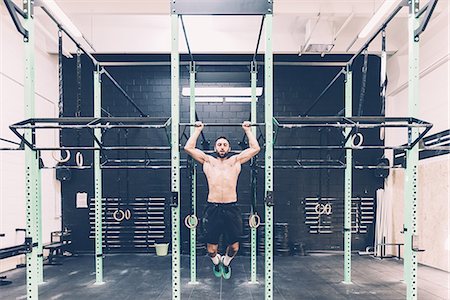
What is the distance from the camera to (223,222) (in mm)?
4324

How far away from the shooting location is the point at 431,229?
20.2 feet

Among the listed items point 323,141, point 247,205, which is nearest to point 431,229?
point 323,141

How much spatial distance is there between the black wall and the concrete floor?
1140mm

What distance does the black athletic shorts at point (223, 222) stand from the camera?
Result: 170 inches

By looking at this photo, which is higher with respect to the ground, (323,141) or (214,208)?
(323,141)

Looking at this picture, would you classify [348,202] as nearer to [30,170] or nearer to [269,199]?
[269,199]

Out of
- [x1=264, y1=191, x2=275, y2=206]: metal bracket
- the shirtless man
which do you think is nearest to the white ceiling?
the shirtless man

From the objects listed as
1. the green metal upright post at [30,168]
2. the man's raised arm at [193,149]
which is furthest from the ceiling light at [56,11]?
the man's raised arm at [193,149]

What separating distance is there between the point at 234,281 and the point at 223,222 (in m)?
1.34

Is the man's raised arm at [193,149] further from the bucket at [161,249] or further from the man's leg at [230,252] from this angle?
the bucket at [161,249]

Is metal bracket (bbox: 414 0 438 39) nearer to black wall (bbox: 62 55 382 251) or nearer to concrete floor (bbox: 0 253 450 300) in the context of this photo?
concrete floor (bbox: 0 253 450 300)

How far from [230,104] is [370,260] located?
13.1ft

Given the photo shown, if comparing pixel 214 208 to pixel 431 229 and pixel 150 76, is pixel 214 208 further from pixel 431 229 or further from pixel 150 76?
pixel 150 76

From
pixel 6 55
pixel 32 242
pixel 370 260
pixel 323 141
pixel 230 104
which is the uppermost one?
pixel 6 55
